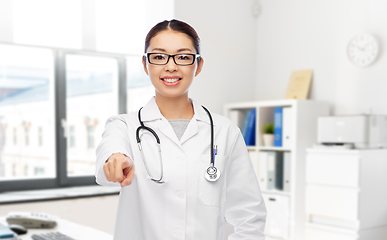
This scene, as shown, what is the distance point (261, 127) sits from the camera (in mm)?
3889

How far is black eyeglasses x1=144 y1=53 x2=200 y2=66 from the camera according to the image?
41.6 inches

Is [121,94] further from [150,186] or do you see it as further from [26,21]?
[150,186]

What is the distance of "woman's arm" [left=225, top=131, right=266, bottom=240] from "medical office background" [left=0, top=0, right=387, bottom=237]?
2.56 meters

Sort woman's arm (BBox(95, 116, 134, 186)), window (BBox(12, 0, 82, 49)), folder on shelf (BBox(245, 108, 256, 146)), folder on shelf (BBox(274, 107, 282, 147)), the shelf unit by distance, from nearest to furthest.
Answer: woman's arm (BBox(95, 116, 134, 186)) < window (BBox(12, 0, 82, 49)) < the shelf unit < folder on shelf (BBox(274, 107, 282, 147)) < folder on shelf (BBox(245, 108, 256, 146))

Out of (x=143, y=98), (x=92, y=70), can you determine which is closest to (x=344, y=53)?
(x=143, y=98)

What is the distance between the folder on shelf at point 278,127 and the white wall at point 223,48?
747 mm

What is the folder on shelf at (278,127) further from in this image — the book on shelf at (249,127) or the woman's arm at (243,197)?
the woman's arm at (243,197)

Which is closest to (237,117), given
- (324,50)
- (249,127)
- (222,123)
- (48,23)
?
(249,127)

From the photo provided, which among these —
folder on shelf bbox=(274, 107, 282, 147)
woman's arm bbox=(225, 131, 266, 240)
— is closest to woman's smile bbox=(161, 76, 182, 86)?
woman's arm bbox=(225, 131, 266, 240)

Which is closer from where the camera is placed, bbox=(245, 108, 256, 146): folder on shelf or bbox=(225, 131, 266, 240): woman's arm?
bbox=(225, 131, 266, 240): woman's arm

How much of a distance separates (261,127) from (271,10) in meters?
1.36

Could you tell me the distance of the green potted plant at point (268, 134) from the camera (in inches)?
150

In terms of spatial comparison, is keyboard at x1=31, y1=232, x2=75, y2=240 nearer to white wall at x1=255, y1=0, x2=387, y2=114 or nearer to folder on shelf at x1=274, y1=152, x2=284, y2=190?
folder on shelf at x1=274, y1=152, x2=284, y2=190

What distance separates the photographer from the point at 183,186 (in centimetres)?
100
